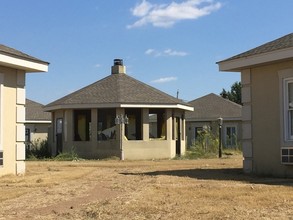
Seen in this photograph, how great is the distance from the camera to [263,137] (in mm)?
15508

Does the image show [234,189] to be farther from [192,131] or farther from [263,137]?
[192,131]

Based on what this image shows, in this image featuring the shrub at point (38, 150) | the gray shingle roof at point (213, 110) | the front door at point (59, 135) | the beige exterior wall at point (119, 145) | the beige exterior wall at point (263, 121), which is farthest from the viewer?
the gray shingle roof at point (213, 110)

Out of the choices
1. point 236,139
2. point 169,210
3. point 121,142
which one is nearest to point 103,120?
point 121,142

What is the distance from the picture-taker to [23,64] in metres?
15.3

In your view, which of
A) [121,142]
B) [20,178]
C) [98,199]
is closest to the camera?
[98,199]

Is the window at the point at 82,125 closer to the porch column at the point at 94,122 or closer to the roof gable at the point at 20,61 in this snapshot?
the porch column at the point at 94,122

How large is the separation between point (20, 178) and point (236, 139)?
2692 cm

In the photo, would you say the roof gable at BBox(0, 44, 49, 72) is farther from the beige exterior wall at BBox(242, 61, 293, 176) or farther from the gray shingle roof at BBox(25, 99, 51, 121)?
the gray shingle roof at BBox(25, 99, 51, 121)

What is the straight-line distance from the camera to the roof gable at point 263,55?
14.2m

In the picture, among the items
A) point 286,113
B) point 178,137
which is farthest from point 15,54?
point 178,137

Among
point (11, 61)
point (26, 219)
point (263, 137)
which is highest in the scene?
point (11, 61)

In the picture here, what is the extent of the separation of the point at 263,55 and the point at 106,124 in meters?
15.6

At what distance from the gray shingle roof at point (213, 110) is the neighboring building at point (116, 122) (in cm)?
1126

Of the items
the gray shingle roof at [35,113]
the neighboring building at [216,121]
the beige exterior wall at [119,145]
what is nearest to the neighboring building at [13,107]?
the beige exterior wall at [119,145]
